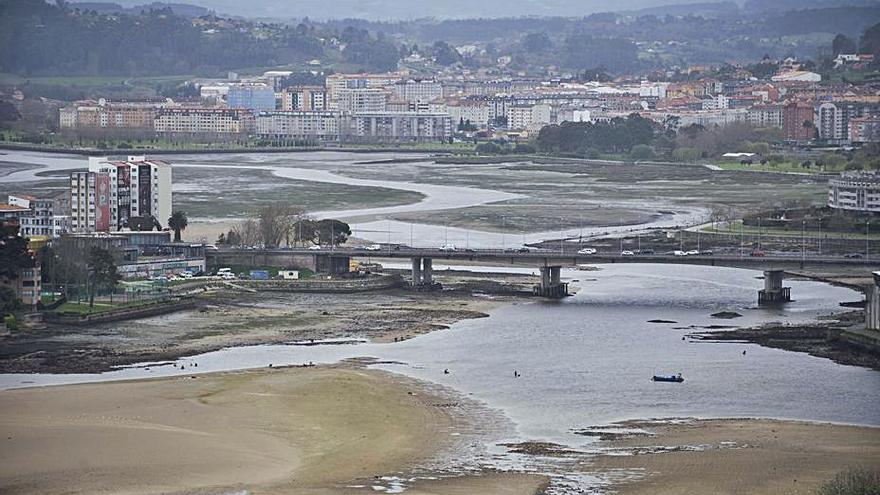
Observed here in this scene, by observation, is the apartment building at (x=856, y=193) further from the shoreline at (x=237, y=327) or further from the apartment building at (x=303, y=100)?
the apartment building at (x=303, y=100)

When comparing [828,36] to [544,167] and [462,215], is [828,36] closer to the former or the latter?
[544,167]

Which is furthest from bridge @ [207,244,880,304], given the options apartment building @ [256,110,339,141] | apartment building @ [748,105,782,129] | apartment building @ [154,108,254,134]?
apartment building @ [256,110,339,141]

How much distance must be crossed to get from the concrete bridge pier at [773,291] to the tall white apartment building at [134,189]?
30.5ft

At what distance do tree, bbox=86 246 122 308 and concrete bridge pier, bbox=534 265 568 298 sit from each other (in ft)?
18.0

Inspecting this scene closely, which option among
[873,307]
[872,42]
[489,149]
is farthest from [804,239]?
[872,42]

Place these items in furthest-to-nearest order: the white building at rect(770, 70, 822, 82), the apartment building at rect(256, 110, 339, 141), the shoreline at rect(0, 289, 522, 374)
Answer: the white building at rect(770, 70, 822, 82)
the apartment building at rect(256, 110, 339, 141)
the shoreline at rect(0, 289, 522, 374)

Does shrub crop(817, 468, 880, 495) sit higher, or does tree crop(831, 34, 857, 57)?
tree crop(831, 34, 857, 57)

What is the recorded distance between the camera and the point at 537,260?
25.7 meters

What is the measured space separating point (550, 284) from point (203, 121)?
42.4 meters

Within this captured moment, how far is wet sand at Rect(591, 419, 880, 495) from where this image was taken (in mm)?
14281

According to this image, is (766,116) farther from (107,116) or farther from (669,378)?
(669,378)

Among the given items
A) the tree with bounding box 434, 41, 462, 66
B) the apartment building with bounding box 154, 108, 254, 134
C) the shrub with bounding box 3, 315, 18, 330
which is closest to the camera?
the shrub with bounding box 3, 315, 18, 330

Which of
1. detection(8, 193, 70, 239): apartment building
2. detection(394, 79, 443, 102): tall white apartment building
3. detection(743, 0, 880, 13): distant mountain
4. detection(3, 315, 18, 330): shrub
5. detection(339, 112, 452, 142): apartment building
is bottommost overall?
detection(3, 315, 18, 330): shrub

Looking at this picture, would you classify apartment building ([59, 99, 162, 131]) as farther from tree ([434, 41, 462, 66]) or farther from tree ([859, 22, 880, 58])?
tree ([434, 41, 462, 66])
